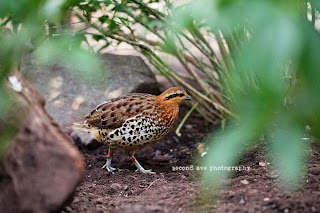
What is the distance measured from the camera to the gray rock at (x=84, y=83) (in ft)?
18.4

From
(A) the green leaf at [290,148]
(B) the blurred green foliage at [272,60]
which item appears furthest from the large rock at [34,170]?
(A) the green leaf at [290,148]

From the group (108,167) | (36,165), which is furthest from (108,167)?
(36,165)

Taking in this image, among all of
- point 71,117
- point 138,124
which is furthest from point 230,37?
point 71,117

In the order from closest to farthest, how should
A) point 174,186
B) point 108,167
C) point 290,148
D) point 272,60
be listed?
point 272,60 < point 290,148 < point 174,186 < point 108,167

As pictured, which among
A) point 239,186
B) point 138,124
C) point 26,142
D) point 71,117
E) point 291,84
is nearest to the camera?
point 26,142

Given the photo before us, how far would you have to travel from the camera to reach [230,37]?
4.61 meters

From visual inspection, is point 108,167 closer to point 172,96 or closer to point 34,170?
point 172,96

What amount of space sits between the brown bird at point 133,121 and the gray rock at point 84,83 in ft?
2.42

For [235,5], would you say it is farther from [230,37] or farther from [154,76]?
[154,76]

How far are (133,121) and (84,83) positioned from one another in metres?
1.50

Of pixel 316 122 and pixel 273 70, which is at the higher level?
pixel 273 70

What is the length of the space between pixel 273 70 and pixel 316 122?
0.32 meters

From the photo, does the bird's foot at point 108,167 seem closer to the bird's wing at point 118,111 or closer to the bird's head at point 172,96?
the bird's wing at point 118,111

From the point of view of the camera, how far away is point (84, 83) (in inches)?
228
